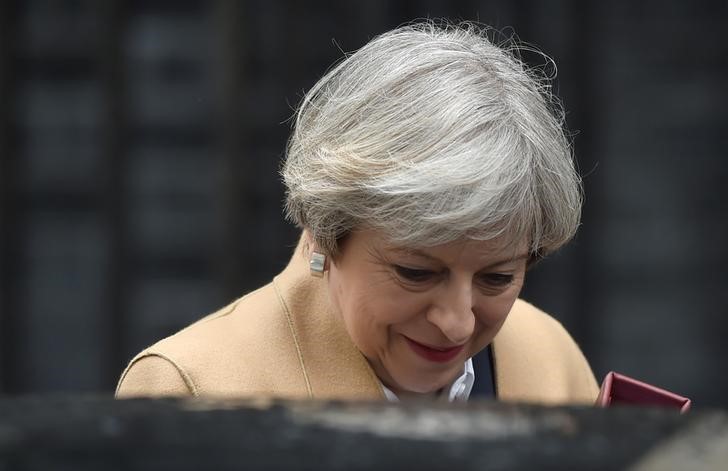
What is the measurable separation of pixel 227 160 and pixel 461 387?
3154 millimetres

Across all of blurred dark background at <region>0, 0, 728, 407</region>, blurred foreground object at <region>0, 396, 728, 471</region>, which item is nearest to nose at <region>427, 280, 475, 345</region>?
blurred foreground object at <region>0, 396, 728, 471</region>

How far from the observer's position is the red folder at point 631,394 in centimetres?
227

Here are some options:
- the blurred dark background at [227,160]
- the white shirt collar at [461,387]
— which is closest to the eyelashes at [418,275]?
the white shirt collar at [461,387]

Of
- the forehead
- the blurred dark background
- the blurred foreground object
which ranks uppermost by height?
the blurred foreground object

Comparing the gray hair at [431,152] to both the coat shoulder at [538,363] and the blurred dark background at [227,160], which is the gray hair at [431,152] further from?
the blurred dark background at [227,160]

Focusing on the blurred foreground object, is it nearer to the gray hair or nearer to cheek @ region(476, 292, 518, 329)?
the gray hair

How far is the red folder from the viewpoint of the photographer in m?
2.27

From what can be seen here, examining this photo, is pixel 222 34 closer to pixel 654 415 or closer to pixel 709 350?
pixel 709 350

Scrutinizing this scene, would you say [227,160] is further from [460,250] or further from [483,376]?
[460,250]

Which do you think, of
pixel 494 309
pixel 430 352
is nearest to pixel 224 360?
pixel 430 352

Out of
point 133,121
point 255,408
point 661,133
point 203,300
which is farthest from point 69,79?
point 255,408

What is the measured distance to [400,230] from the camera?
2092 mm

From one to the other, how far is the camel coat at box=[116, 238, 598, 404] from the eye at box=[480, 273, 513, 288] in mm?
276

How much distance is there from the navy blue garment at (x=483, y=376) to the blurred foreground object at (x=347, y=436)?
4.65 ft
